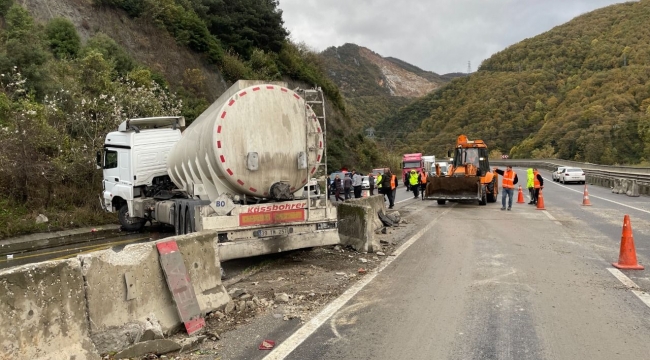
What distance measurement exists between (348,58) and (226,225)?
14289cm

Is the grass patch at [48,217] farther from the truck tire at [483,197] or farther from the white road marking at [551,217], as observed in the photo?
the white road marking at [551,217]

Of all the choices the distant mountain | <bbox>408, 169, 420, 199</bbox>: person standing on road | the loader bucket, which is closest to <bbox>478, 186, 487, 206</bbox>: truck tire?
the loader bucket

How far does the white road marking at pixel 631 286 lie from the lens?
19.2 feet

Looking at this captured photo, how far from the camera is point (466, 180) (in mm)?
18750

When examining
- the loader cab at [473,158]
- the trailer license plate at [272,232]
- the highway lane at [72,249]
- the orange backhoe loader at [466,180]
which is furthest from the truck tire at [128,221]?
the loader cab at [473,158]

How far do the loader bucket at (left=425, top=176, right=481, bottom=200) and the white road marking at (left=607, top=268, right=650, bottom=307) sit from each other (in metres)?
11.2

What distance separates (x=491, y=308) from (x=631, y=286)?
2305mm

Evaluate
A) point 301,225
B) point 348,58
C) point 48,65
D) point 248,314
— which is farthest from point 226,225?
point 348,58

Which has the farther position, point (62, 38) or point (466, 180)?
point (62, 38)

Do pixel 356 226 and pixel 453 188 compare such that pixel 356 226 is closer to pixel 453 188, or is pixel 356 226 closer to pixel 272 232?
pixel 272 232

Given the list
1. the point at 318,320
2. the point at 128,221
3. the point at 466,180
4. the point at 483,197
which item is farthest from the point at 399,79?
the point at 318,320

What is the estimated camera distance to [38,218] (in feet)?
47.8

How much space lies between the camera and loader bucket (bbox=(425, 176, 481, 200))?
61.1 feet

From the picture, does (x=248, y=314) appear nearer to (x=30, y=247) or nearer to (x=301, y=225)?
(x=301, y=225)
